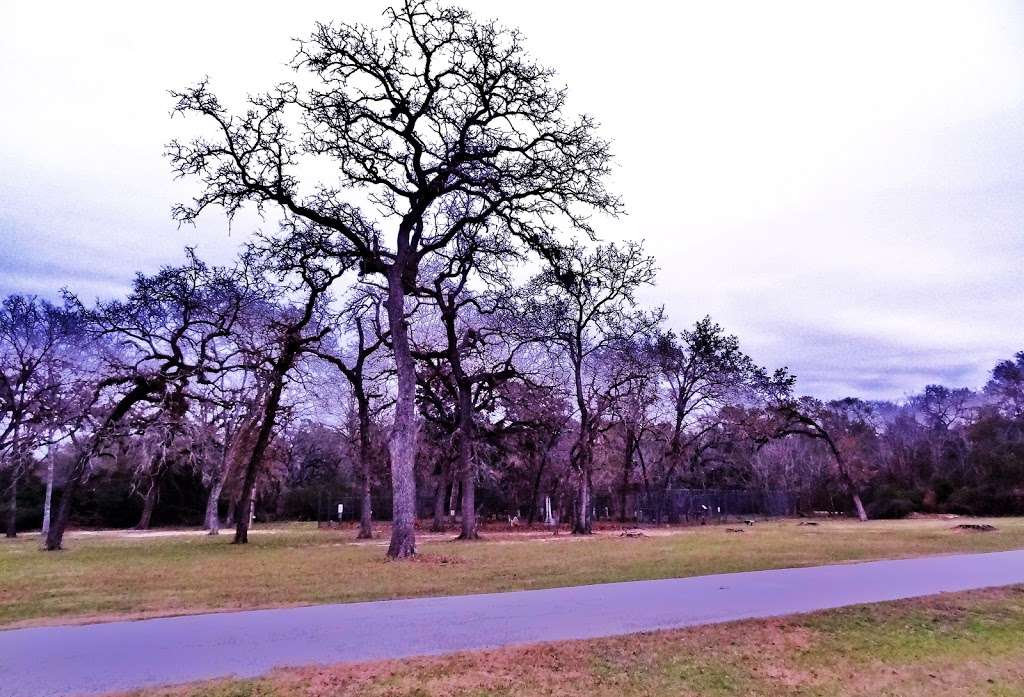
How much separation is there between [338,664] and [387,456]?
2661cm

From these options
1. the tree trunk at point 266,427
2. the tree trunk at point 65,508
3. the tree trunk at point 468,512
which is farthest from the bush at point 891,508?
the tree trunk at point 65,508

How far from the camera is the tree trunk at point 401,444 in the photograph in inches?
637

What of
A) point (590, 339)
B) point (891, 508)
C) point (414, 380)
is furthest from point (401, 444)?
point (891, 508)

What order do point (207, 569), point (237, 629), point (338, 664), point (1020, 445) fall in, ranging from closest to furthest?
1. point (338, 664)
2. point (237, 629)
3. point (207, 569)
4. point (1020, 445)

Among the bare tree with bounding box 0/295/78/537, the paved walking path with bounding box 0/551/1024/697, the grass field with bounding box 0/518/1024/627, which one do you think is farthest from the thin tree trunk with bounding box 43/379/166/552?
the paved walking path with bounding box 0/551/1024/697

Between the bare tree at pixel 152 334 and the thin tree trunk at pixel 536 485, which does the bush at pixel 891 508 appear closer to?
the thin tree trunk at pixel 536 485

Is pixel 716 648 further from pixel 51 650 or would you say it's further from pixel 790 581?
pixel 51 650

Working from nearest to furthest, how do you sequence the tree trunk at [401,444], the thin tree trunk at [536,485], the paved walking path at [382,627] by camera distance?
the paved walking path at [382,627], the tree trunk at [401,444], the thin tree trunk at [536,485]

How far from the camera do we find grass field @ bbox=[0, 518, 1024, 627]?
9312mm

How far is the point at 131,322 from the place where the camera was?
22422 millimetres

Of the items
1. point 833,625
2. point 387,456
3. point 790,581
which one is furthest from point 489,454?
point 833,625

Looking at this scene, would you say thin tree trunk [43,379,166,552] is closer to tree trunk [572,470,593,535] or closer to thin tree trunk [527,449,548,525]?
tree trunk [572,470,593,535]

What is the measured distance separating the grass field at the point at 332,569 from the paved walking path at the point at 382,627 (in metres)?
0.95

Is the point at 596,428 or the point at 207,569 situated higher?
the point at 596,428
